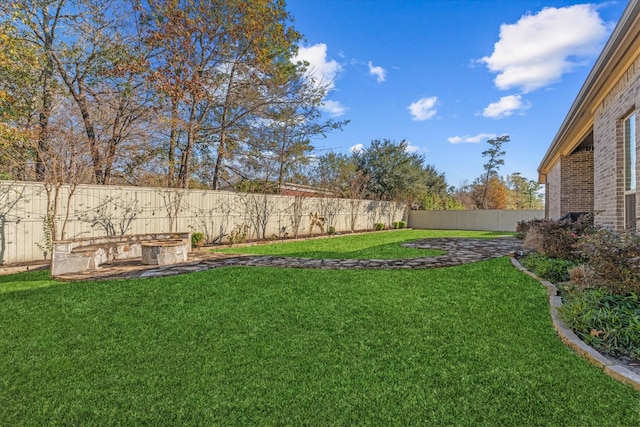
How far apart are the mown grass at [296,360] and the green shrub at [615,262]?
0.69 metres

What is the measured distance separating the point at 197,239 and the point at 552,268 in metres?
8.15

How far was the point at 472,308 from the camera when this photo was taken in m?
3.58

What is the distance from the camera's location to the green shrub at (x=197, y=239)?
8.87m

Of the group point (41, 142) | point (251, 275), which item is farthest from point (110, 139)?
point (251, 275)

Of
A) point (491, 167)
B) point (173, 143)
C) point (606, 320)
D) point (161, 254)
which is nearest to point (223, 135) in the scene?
point (173, 143)

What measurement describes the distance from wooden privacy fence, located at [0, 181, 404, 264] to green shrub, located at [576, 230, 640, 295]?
8601 millimetres

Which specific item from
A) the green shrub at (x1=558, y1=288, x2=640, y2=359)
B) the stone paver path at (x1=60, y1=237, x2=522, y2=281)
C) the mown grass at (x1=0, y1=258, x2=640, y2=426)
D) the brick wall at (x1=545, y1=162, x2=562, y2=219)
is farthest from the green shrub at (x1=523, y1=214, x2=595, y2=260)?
the brick wall at (x1=545, y1=162, x2=562, y2=219)

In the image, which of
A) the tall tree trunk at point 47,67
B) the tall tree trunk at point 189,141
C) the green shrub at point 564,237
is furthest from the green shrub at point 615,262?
the tall tree trunk at point 47,67

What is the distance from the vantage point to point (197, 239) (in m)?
8.90

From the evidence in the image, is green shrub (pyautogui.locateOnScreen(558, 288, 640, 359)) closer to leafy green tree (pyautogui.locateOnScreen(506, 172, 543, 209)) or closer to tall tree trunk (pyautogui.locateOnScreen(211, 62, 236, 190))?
tall tree trunk (pyautogui.locateOnScreen(211, 62, 236, 190))

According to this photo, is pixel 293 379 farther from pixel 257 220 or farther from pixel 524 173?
pixel 524 173

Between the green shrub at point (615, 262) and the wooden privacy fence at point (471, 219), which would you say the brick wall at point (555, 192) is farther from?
the green shrub at point (615, 262)

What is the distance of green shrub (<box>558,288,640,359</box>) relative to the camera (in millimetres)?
2547

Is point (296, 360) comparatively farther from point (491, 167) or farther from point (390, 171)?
point (491, 167)
